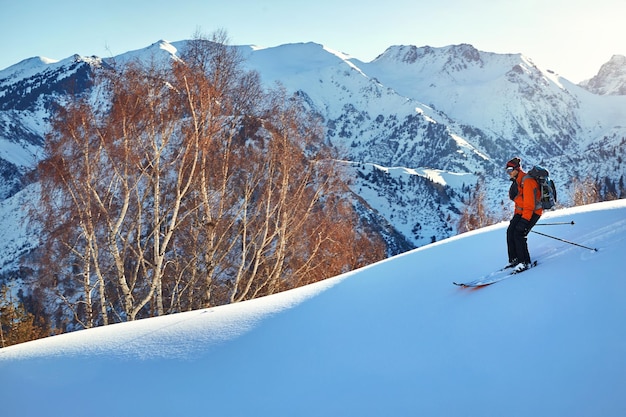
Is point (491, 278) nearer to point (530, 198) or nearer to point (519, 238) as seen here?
point (519, 238)

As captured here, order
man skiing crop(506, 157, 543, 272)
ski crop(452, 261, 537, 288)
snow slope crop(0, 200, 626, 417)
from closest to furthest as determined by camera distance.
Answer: snow slope crop(0, 200, 626, 417) → ski crop(452, 261, 537, 288) → man skiing crop(506, 157, 543, 272)

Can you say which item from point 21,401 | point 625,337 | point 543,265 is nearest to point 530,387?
point 625,337

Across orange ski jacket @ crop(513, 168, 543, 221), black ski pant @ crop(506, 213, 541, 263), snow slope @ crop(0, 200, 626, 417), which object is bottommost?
snow slope @ crop(0, 200, 626, 417)

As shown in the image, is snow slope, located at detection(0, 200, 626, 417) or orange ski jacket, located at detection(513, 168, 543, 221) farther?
orange ski jacket, located at detection(513, 168, 543, 221)

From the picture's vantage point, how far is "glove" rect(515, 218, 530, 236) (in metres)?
6.35

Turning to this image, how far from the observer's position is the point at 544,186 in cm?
642

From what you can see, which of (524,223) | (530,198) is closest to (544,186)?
(530,198)

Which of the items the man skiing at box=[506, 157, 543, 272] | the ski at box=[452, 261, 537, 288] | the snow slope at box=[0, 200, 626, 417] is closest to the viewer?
the snow slope at box=[0, 200, 626, 417]

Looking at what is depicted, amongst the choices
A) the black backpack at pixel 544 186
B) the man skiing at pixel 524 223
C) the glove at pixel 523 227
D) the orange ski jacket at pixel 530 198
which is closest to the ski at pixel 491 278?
the man skiing at pixel 524 223

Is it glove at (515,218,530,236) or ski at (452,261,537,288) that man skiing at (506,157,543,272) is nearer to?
glove at (515,218,530,236)

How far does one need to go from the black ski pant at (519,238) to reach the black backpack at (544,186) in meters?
0.23

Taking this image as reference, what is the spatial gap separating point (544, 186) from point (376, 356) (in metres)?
3.72

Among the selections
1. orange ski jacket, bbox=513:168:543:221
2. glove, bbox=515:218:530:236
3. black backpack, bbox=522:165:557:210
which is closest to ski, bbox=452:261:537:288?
glove, bbox=515:218:530:236

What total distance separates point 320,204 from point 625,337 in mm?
14296
